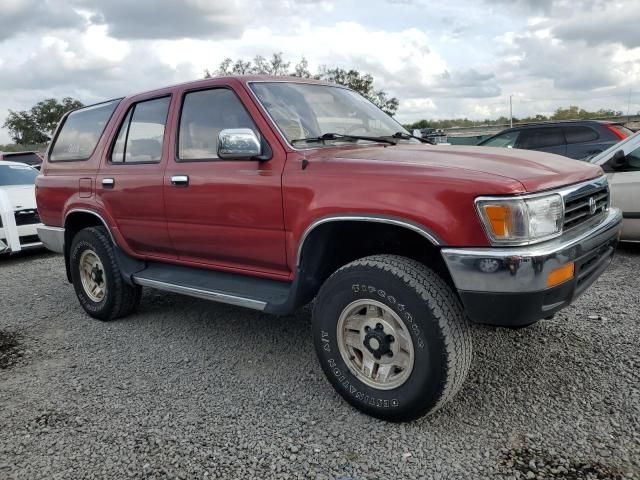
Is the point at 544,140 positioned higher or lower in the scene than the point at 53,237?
higher

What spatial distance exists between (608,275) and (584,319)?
1431mm

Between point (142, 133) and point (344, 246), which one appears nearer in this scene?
point (344, 246)

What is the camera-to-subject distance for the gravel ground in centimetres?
249

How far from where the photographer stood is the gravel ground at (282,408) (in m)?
2.49

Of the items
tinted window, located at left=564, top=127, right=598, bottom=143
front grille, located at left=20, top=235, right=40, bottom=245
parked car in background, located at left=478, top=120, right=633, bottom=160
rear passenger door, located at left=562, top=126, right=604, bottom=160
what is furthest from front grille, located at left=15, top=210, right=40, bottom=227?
tinted window, located at left=564, top=127, right=598, bottom=143

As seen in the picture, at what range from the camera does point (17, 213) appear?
25.0 feet

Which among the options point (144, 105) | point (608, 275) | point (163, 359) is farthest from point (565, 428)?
point (144, 105)

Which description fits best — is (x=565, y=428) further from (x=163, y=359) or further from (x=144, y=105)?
(x=144, y=105)

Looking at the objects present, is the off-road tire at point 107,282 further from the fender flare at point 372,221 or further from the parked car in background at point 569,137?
the parked car in background at point 569,137

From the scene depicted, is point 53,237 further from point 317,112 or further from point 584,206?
point 584,206

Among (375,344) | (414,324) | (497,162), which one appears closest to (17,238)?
(375,344)

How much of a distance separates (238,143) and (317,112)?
78 cm

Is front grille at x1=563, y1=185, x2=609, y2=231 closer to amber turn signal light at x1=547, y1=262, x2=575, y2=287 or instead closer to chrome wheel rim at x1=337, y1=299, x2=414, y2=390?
amber turn signal light at x1=547, y1=262, x2=575, y2=287

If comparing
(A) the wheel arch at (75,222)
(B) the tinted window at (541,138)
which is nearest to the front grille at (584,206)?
(A) the wheel arch at (75,222)
